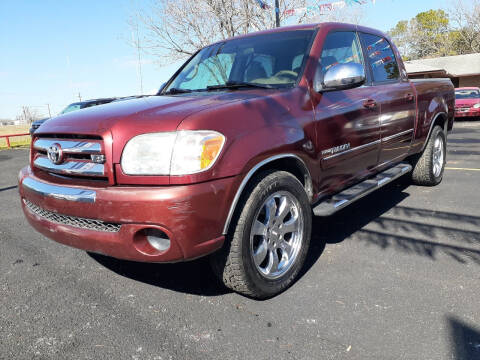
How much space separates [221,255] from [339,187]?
144cm

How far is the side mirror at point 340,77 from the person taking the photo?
115 inches

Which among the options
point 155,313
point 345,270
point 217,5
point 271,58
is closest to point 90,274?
point 155,313

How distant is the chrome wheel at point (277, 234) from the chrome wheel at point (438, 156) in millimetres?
3440

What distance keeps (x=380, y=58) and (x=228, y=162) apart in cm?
291

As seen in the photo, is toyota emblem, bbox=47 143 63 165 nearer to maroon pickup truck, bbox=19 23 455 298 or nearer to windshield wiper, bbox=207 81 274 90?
maroon pickup truck, bbox=19 23 455 298

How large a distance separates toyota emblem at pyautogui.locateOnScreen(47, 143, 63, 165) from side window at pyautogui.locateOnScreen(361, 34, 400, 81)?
3.05 metres

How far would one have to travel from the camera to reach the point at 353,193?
134 inches

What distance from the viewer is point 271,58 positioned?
3.31m

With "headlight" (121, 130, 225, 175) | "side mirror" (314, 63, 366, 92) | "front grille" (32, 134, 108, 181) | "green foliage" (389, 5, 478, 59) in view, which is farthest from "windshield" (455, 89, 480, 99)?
"green foliage" (389, 5, 478, 59)

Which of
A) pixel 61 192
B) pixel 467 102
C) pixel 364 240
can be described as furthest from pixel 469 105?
pixel 61 192

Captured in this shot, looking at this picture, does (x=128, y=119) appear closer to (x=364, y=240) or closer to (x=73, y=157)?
(x=73, y=157)

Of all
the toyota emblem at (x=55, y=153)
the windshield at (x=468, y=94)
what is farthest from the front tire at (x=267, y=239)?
the windshield at (x=468, y=94)

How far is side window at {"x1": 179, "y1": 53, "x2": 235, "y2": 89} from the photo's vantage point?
11.5ft

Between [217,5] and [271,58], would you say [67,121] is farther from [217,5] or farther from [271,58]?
[217,5]
